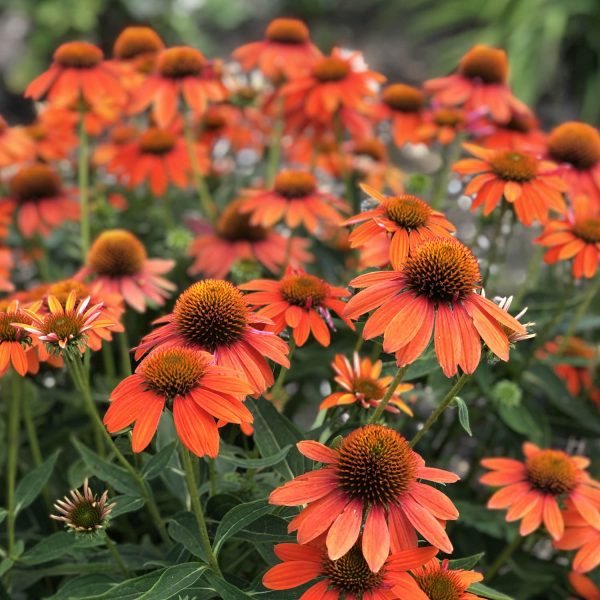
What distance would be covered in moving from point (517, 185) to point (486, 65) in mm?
698

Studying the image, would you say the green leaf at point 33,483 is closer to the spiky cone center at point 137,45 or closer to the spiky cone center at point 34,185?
the spiky cone center at point 34,185

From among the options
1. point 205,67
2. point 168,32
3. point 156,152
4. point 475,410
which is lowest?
point 168,32

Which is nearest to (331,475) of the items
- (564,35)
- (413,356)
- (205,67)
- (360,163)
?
(413,356)

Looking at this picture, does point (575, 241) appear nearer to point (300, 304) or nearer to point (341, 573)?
point (300, 304)

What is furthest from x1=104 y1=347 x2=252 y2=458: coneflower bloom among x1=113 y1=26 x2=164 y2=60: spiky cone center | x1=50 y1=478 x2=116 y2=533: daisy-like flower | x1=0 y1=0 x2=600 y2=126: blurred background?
x1=0 y1=0 x2=600 y2=126: blurred background

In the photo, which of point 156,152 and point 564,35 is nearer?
point 156,152

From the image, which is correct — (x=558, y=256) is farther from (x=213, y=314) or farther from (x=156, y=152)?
(x=156, y=152)

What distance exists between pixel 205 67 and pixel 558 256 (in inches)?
38.9

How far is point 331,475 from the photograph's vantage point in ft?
3.10

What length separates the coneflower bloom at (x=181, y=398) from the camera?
896mm

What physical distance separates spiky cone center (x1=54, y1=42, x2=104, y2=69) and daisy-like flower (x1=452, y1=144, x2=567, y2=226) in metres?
0.98

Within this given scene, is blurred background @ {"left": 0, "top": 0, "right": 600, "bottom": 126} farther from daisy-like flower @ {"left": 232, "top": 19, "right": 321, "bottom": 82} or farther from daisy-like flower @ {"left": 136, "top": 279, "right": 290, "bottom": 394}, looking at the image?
daisy-like flower @ {"left": 136, "top": 279, "right": 290, "bottom": 394}

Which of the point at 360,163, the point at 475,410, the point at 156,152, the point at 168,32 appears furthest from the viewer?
the point at 168,32

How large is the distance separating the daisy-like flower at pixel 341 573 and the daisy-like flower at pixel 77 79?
1.27m
